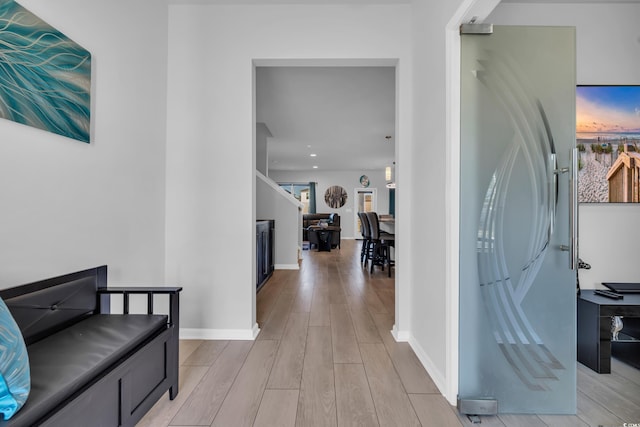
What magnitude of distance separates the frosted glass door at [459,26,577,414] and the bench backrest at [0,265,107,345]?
2.06 meters

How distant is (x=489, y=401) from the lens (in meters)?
1.53

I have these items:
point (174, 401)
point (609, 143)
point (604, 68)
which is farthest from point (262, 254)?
point (604, 68)

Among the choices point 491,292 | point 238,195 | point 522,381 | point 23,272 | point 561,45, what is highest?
point 561,45

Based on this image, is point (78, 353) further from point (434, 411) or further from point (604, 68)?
point (604, 68)

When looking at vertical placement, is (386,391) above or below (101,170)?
below

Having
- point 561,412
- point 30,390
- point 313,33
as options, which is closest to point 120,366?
point 30,390

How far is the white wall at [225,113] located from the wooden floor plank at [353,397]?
0.94 meters

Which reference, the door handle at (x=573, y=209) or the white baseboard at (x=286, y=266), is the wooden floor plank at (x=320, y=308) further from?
the door handle at (x=573, y=209)

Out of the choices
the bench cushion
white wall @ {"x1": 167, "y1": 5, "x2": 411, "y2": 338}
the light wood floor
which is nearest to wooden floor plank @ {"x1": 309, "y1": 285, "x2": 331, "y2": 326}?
the light wood floor

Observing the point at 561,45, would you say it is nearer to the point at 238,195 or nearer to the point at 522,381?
the point at 522,381

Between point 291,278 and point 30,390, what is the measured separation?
3.80m

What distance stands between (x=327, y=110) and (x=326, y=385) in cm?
393

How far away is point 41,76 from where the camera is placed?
1.37 meters

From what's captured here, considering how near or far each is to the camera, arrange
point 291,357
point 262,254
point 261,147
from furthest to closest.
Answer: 1. point 261,147
2. point 262,254
3. point 291,357
